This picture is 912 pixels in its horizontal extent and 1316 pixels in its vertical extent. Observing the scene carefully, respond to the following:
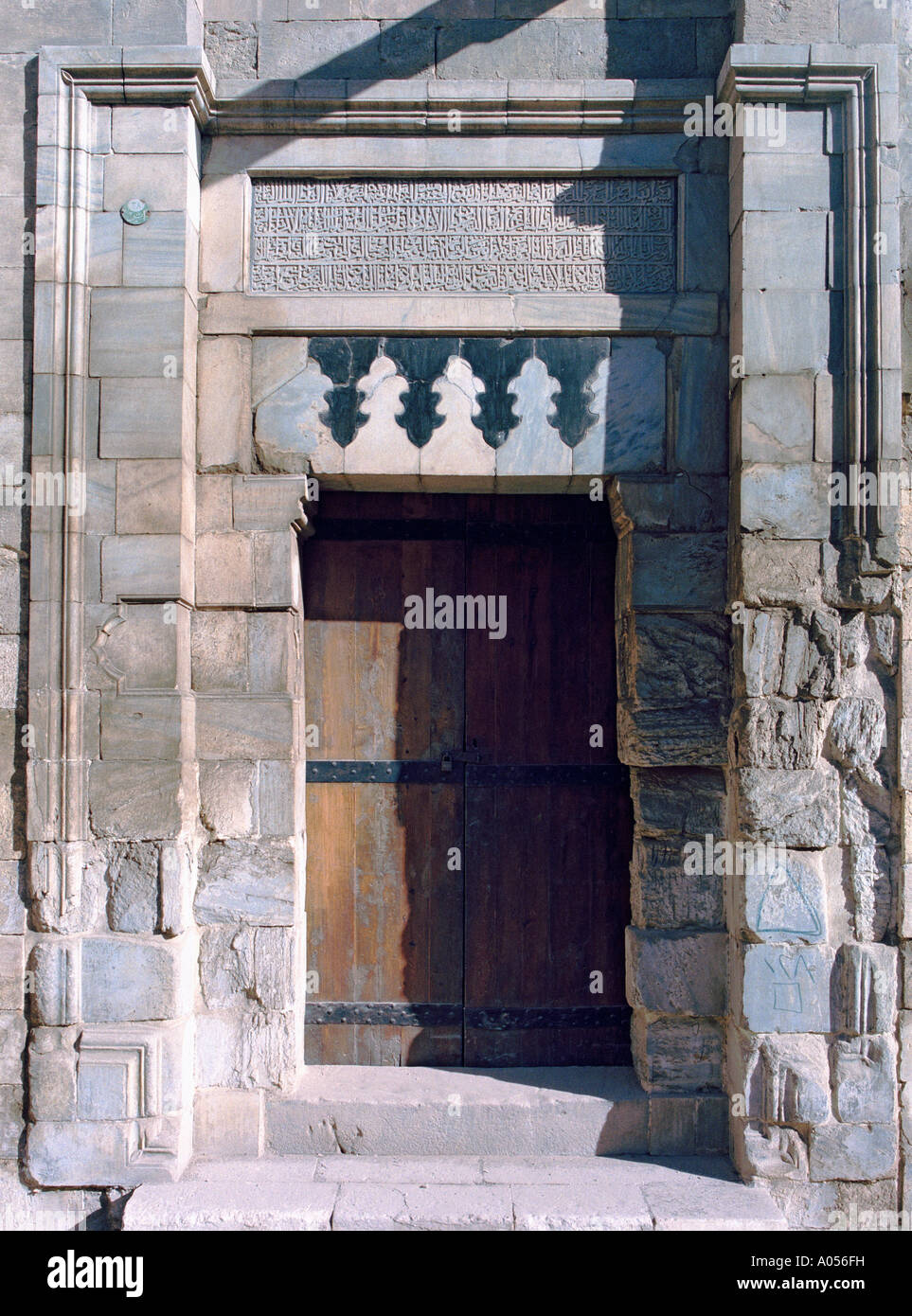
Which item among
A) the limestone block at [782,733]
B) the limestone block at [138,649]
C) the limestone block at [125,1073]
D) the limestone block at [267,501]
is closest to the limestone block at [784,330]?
the limestone block at [782,733]

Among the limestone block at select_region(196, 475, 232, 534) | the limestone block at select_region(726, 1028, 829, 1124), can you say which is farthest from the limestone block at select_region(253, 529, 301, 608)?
the limestone block at select_region(726, 1028, 829, 1124)

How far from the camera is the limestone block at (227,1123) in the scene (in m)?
3.50

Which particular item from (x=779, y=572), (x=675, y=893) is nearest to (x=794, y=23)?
(x=779, y=572)

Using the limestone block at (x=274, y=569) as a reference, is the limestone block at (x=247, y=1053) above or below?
below

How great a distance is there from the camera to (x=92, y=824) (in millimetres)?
3410

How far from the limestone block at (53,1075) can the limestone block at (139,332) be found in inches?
93.8

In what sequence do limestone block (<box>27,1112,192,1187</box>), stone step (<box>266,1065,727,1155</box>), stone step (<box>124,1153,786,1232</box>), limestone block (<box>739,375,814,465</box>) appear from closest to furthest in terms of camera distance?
stone step (<box>124,1153,786,1232</box>), limestone block (<box>27,1112,192,1187</box>), limestone block (<box>739,375,814,465</box>), stone step (<box>266,1065,727,1155</box>)

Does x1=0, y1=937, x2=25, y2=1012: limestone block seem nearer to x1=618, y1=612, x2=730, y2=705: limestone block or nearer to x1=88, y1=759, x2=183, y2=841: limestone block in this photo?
x1=88, y1=759, x2=183, y2=841: limestone block

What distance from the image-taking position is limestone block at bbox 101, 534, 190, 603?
11.2 feet

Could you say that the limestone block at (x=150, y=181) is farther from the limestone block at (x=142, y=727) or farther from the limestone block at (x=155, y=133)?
the limestone block at (x=142, y=727)

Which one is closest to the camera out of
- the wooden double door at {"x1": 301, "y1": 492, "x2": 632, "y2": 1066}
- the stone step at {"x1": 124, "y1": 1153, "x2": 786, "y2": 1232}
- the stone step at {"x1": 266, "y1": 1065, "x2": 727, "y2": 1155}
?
the stone step at {"x1": 124, "y1": 1153, "x2": 786, "y2": 1232}

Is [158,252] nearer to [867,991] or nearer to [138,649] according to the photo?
[138,649]

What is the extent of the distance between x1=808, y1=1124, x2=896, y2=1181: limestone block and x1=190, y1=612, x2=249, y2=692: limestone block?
8.57ft

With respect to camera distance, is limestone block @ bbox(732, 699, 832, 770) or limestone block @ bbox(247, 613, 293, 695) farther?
limestone block @ bbox(247, 613, 293, 695)
